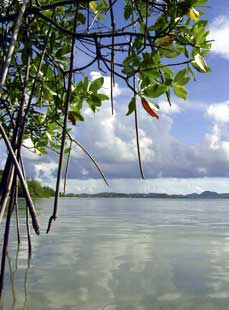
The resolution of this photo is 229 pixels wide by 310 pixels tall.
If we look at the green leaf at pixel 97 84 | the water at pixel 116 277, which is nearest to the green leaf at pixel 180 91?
the green leaf at pixel 97 84

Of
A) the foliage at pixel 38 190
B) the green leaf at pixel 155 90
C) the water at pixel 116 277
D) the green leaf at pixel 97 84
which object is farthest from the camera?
the foliage at pixel 38 190

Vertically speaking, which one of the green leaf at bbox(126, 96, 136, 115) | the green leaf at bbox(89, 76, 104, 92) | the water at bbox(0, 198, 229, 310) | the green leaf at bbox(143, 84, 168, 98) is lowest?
the water at bbox(0, 198, 229, 310)

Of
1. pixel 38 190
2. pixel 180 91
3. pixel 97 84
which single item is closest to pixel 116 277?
pixel 97 84

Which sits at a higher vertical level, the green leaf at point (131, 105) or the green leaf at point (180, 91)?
the green leaf at point (180, 91)

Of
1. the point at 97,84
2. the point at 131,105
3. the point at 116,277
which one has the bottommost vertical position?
the point at 116,277

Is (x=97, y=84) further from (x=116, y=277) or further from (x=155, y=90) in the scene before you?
(x=116, y=277)

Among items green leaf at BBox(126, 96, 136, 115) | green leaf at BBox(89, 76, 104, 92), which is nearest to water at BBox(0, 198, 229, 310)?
green leaf at BBox(89, 76, 104, 92)

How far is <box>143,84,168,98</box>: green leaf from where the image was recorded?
5.79 ft

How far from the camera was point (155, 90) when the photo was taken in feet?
5.81

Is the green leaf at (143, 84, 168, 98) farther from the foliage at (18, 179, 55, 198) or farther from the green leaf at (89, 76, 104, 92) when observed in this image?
the foliage at (18, 179, 55, 198)


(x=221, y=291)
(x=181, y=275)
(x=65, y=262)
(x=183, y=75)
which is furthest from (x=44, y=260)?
(x=183, y=75)

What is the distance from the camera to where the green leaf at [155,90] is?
1.76 metres

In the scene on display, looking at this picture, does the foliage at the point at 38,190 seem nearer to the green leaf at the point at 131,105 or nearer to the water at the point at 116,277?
the water at the point at 116,277

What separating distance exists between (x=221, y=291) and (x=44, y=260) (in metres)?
2.70
